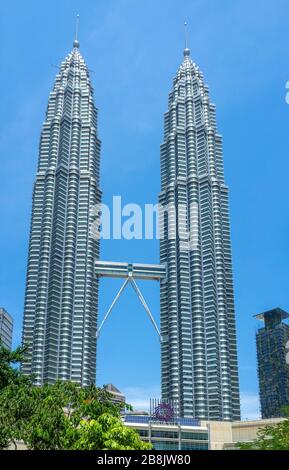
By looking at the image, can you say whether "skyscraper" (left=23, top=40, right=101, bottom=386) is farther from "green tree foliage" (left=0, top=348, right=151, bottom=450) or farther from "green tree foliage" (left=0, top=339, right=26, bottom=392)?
"green tree foliage" (left=0, top=348, right=151, bottom=450)

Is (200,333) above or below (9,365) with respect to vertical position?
above

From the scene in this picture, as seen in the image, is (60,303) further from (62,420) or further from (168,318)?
(62,420)

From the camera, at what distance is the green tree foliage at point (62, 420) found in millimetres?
31491

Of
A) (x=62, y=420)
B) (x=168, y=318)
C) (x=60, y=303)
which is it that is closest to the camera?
(x=62, y=420)

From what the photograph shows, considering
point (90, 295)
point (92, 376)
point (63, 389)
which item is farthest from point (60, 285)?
point (63, 389)

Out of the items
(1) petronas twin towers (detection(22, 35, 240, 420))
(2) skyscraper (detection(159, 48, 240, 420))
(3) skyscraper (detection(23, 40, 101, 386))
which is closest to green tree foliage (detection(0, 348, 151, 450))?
(3) skyscraper (detection(23, 40, 101, 386))

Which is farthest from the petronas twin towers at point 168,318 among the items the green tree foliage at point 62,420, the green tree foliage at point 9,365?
the green tree foliage at point 62,420

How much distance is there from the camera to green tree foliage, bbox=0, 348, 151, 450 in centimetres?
3149

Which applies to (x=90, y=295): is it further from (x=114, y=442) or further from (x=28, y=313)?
(x=114, y=442)

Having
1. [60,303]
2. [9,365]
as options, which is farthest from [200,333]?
[9,365]

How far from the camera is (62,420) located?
113ft

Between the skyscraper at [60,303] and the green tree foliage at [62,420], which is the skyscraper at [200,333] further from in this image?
the green tree foliage at [62,420]
